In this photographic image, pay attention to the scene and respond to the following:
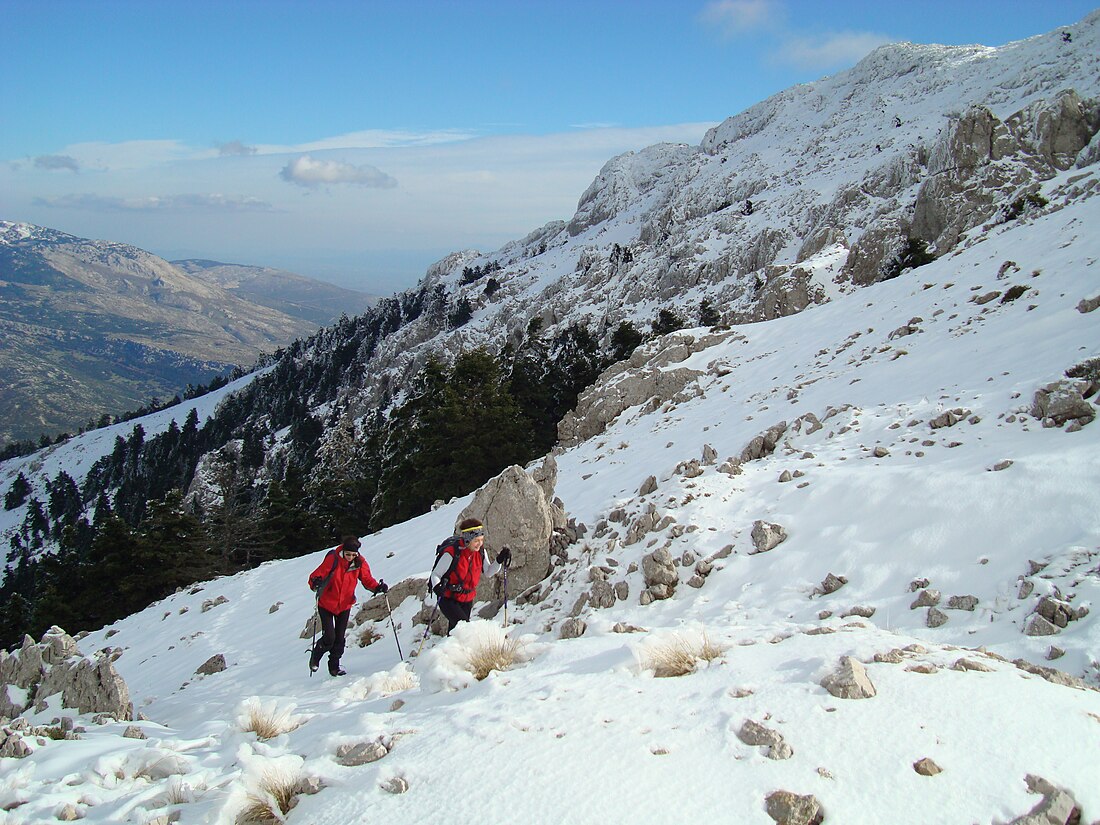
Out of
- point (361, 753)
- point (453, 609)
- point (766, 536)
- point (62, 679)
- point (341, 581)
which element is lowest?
point (62, 679)

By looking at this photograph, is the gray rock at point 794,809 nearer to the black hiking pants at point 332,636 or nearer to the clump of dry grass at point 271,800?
the clump of dry grass at point 271,800

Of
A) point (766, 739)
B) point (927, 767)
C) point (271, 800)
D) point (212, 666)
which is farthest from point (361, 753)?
point (212, 666)

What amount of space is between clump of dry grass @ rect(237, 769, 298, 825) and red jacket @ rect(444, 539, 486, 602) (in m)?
4.73

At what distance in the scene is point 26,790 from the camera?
4.68 metres

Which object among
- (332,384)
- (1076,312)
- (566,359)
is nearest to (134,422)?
(332,384)

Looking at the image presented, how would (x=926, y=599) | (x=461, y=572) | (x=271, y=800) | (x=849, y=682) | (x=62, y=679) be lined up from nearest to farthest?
(x=271, y=800), (x=849, y=682), (x=926, y=599), (x=461, y=572), (x=62, y=679)

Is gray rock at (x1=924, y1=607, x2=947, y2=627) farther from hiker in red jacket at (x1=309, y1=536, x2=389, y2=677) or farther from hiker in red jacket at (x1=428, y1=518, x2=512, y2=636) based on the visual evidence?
hiker in red jacket at (x1=309, y1=536, x2=389, y2=677)

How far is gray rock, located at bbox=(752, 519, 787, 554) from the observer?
9398 millimetres

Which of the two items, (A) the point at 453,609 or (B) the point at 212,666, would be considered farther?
(B) the point at 212,666

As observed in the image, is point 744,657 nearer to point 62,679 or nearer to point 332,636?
point 332,636

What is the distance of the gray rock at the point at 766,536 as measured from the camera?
9.40 m

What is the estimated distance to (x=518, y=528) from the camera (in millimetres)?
11328

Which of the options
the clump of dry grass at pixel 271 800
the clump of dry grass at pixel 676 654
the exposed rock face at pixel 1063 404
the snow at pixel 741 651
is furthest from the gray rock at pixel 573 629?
the exposed rock face at pixel 1063 404

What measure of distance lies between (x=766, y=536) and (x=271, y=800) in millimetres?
7621
